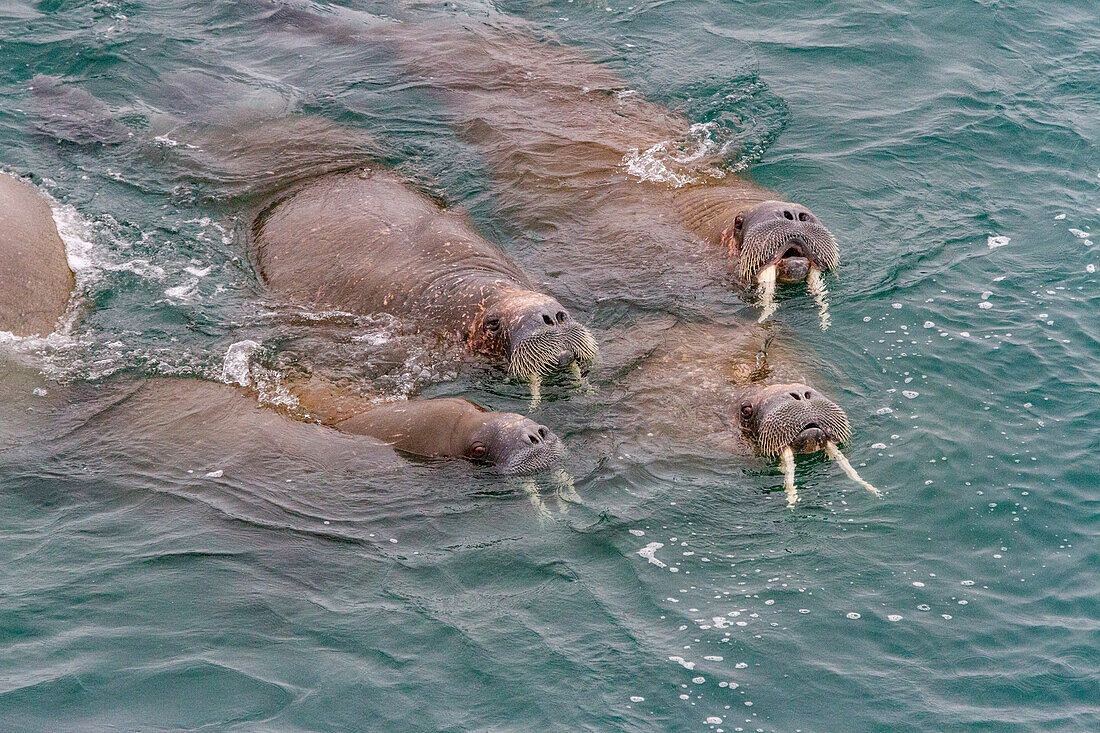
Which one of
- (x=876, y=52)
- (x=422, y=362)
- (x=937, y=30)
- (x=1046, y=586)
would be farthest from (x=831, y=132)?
(x=1046, y=586)

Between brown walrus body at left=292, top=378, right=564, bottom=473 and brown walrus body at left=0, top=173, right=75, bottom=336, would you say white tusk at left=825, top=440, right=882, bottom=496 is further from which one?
brown walrus body at left=0, top=173, right=75, bottom=336

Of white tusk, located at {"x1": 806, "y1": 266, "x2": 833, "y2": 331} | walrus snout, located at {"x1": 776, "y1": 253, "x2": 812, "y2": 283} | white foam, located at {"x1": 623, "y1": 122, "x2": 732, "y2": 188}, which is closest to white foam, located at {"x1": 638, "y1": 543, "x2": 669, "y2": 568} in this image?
white tusk, located at {"x1": 806, "y1": 266, "x2": 833, "y2": 331}

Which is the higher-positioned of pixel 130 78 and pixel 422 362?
pixel 130 78

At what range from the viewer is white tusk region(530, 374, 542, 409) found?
10711 millimetres

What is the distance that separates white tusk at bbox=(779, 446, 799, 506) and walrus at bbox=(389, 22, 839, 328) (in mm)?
2426

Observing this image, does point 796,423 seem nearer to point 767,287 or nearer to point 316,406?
point 767,287

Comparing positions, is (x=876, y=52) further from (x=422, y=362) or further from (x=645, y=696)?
(x=645, y=696)

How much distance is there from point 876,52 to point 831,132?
2766mm

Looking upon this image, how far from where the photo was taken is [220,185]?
1373 centimetres

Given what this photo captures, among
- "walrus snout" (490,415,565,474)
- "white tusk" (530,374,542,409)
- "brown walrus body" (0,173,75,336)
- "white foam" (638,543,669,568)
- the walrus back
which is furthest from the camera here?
the walrus back

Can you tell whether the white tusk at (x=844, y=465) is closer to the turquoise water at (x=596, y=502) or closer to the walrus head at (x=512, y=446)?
the turquoise water at (x=596, y=502)

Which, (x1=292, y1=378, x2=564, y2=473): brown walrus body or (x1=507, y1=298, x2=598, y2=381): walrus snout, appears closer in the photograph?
(x1=292, y1=378, x2=564, y2=473): brown walrus body

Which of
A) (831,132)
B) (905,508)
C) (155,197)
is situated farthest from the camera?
(831,132)

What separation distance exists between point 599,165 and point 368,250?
3.43 metres
